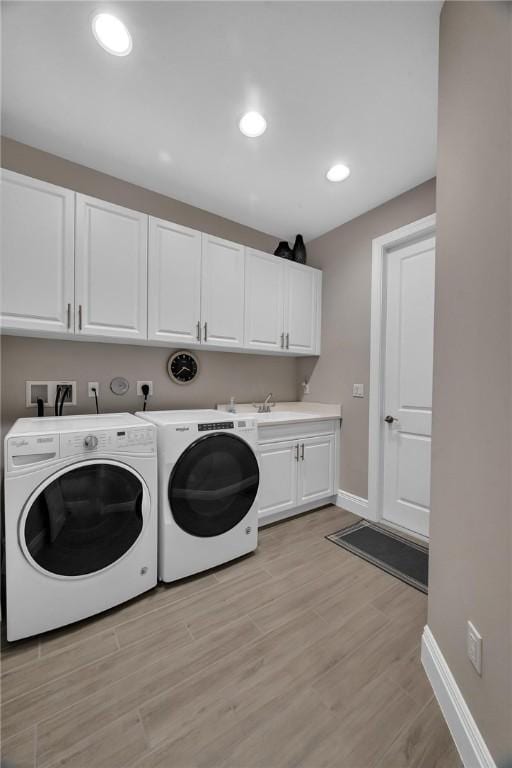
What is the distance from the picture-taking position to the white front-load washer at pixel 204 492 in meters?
1.69

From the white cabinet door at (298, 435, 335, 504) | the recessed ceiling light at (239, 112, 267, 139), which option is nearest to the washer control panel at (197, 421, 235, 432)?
the white cabinet door at (298, 435, 335, 504)

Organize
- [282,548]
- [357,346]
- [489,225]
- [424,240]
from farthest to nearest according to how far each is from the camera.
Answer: [357,346]
[424,240]
[282,548]
[489,225]

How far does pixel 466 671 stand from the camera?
37.3 inches

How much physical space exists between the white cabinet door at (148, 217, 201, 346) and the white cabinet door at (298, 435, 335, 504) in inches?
50.4

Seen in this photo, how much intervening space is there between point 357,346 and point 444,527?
5.89 ft

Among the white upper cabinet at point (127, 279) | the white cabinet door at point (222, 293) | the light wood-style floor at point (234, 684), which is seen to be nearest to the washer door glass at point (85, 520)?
the light wood-style floor at point (234, 684)

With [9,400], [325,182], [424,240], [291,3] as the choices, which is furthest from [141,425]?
[424,240]

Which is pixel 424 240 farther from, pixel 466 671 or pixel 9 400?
pixel 9 400

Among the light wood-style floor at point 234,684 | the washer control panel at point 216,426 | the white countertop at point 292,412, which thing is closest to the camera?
the light wood-style floor at point 234,684

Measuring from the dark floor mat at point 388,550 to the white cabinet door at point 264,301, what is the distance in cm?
161

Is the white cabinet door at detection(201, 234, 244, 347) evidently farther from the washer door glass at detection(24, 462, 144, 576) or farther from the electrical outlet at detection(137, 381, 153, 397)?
the washer door glass at detection(24, 462, 144, 576)

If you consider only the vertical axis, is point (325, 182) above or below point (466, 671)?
above

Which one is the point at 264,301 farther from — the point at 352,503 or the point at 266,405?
the point at 352,503

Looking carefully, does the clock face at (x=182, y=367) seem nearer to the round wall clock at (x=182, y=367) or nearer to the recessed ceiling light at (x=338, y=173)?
the round wall clock at (x=182, y=367)
